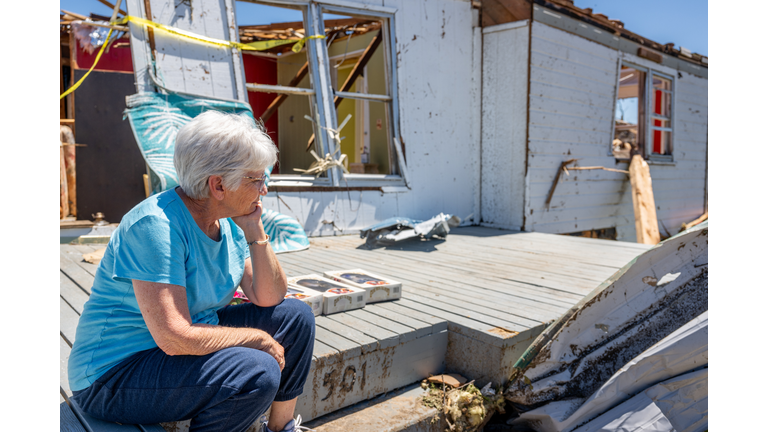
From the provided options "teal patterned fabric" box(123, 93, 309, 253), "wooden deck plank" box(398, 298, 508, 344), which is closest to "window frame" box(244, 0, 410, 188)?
"teal patterned fabric" box(123, 93, 309, 253)

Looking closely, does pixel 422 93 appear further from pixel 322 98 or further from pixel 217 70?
pixel 217 70

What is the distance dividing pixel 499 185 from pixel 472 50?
1656mm

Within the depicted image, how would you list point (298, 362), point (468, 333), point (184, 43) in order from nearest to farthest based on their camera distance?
point (298, 362) → point (468, 333) → point (184, 43)

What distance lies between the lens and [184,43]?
4207 mm

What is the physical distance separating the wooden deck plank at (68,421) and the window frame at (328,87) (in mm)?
3183

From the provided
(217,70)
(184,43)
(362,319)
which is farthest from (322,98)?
(362,319)

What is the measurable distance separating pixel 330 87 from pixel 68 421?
159 inches

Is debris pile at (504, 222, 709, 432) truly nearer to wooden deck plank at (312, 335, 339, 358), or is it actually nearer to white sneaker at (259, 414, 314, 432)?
wooden deck plank at (312, 335, 339, 358)

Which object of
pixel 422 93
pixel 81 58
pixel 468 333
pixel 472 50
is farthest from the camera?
pixel 81 58

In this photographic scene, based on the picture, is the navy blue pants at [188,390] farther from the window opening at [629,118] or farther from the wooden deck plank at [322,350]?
the window opening at [629,118]

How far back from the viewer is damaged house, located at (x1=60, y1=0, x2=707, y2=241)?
4.43 metres

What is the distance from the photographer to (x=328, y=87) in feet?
16.3

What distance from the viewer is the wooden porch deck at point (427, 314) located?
80.2 inches

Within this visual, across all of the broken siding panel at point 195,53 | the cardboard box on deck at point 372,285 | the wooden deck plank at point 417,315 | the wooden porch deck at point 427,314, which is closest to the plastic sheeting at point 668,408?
the wooden porch deck at point 427,314
